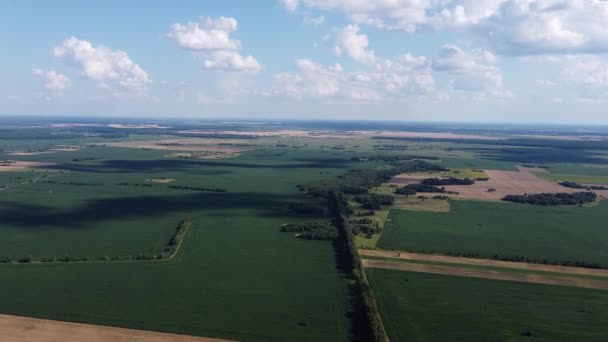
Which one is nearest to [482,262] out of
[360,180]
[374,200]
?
[374,200]

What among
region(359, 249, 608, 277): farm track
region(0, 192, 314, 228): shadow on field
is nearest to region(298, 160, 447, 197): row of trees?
region(0, 192, 314, 228): shadow on field

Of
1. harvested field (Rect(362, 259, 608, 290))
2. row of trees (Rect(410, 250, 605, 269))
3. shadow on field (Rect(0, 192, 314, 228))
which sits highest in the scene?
shadow on field (Rect(0, 192, 314, 228))

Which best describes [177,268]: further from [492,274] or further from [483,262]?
[483,262]

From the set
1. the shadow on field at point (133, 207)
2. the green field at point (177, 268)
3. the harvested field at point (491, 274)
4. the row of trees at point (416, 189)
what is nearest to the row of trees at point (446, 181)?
the row of trees at point (416, 189)

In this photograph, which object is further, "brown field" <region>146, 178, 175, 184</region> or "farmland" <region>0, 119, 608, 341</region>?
"brown field" <region>146, 178, 175, 184</region>

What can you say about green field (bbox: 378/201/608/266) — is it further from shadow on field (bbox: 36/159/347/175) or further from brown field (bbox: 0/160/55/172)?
brown field (bbox: 0/160/55/172)

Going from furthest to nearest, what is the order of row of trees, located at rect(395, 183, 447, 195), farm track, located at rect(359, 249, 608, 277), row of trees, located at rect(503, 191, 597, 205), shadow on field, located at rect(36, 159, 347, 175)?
shadow on field, located at rect(36, 159, 347, 175) < row of trees, located at rect(395, 183, 447, 195) < row of trees, located at rect(503, 191, 597, 205) < farm track, located at rect(359, 249, 608, 277)

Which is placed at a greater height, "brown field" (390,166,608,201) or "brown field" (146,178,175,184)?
"brown field" (390,166,608,201)
